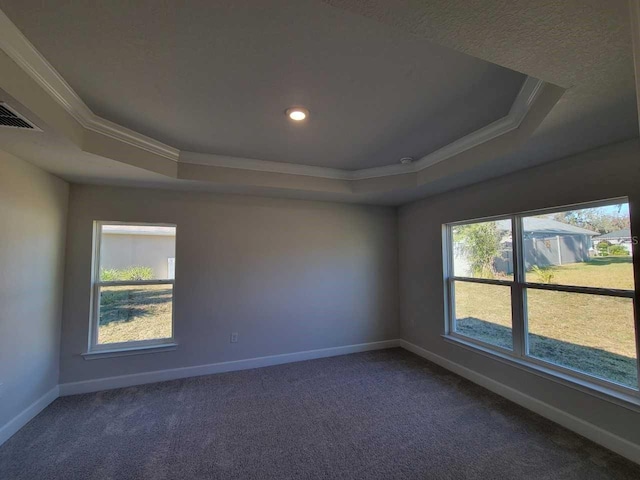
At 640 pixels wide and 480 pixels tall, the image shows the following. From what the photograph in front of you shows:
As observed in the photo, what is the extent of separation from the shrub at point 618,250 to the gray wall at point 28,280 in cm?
483

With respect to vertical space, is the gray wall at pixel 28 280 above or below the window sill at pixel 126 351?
above

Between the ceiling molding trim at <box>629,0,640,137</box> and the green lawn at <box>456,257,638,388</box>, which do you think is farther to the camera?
the green lawn at <box>456,257,638,388</box>

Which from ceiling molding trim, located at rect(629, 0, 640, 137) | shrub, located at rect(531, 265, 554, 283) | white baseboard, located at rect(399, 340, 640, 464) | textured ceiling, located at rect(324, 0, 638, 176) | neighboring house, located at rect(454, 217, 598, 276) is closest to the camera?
ceiling molding trim, located at rect(629, 0, 640, 137)

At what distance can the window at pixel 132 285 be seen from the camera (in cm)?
335

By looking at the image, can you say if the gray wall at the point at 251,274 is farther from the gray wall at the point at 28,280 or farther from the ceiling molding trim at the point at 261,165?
the ceiling molding trim at the point at 261,165

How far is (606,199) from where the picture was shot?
232 cm

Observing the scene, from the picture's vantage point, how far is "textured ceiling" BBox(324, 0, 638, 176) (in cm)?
100

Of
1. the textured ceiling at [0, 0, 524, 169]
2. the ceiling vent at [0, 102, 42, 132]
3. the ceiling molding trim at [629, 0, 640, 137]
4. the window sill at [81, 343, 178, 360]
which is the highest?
the textured ceiling at [0, 0, 524, 169]

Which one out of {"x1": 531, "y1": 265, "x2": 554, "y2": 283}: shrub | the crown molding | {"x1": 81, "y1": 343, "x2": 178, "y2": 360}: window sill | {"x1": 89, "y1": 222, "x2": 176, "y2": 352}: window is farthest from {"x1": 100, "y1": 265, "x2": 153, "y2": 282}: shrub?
{"x1": 531, "y1": 265, "x2": 554, "y2": 283}: shrub

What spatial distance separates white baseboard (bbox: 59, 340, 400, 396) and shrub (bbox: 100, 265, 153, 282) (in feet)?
3.58

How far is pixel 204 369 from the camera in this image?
363 cm

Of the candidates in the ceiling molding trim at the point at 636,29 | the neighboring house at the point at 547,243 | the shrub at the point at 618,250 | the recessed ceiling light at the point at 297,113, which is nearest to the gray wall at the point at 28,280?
the recessed ceiling light at the point at 297,113

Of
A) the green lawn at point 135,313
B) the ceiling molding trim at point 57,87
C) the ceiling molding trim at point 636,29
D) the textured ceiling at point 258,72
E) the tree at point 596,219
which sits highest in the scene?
the textured ceiling at point 258,72

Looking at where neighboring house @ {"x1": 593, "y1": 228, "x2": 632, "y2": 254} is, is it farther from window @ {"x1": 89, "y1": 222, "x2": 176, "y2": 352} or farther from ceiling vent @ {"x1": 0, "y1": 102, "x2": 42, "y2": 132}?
window @ {"x1": 89, "y1": 222, "x2": 176, "y2": 352}
